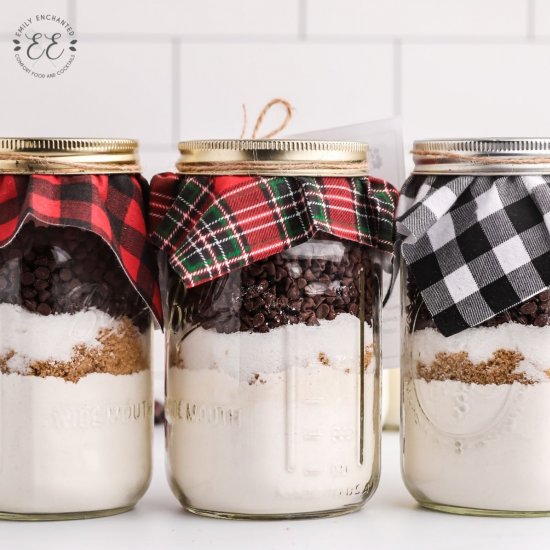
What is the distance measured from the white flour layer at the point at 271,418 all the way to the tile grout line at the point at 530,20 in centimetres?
81

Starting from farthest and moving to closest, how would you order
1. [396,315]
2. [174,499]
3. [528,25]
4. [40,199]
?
[528,25], [396,315], [174,499], [40,199]

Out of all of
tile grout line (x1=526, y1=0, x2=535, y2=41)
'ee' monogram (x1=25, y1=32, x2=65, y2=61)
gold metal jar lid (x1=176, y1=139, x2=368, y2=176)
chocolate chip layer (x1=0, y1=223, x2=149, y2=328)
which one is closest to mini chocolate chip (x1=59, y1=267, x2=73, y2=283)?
chocolate chip layer (x1=0, y1=223, x2=149, y2=328)

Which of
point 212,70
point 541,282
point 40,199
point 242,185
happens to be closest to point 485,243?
point 541,282

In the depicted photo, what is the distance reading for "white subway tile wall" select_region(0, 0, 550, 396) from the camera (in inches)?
52.2

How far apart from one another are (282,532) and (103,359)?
0.54 ft

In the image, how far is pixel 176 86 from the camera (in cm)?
134

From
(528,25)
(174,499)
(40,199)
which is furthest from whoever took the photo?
(528,25)

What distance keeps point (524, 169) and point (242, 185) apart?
0.63 ft

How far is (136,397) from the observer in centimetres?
69

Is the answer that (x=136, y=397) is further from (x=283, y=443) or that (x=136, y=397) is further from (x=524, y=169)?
(x=524, y=169)

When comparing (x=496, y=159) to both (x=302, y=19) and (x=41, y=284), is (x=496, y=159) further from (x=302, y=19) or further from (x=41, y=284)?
(x=302, y=19)

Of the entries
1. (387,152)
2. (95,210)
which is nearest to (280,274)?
(95,210)

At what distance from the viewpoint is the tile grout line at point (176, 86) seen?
134 centimetres

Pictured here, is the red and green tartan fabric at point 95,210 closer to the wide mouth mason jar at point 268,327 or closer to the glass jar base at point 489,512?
the wide mouth mason jar at point 268,327
